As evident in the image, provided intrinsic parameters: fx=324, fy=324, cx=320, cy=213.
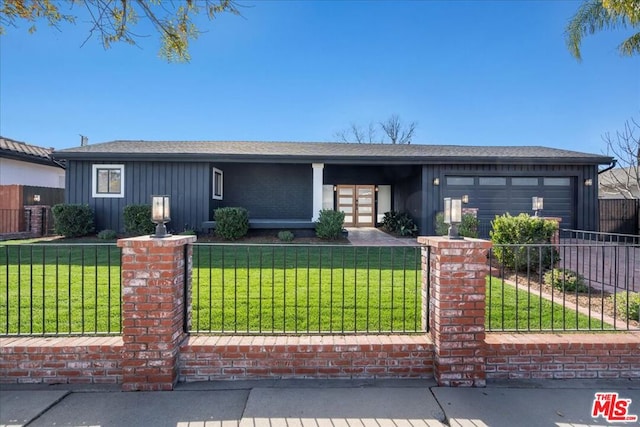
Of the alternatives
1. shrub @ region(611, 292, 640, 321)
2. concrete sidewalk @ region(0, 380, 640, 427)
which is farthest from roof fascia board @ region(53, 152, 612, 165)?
concrete sidewalk @ region(0, 380, 640, 427)

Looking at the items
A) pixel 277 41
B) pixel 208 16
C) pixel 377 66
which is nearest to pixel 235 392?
pixel 208 16

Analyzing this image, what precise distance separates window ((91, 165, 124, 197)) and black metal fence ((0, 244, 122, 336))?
491cm

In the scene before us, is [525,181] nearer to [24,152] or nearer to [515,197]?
[515,197]

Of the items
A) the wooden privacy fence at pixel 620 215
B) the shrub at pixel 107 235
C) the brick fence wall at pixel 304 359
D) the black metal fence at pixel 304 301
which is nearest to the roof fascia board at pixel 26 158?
the shrub at pixel 107 235

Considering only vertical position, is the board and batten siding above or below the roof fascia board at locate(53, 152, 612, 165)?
below

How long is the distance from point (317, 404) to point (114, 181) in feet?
34.7

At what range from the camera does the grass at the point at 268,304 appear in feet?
9.59

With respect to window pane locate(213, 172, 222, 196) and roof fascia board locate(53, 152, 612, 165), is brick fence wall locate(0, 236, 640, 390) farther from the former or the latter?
window pane locate(213, 172, 222, 196)

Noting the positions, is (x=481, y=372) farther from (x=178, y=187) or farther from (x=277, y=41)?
(x=277, y=41)

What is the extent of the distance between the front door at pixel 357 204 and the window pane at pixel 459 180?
14.3 ft

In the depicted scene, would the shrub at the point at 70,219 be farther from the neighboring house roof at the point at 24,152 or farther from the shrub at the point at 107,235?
the neighboring house roof at the point at 24,152

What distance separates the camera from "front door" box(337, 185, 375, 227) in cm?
1448

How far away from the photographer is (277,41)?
10648 mm

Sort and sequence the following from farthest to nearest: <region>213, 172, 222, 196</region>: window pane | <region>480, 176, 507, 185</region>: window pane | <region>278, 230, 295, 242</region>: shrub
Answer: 1. <region>213, 172, 222, 196</region>: window pane
2. <region>480, 176, 507, 185</region>: window pane
3. <region>278, 230, 295, 242</region>: shrub
